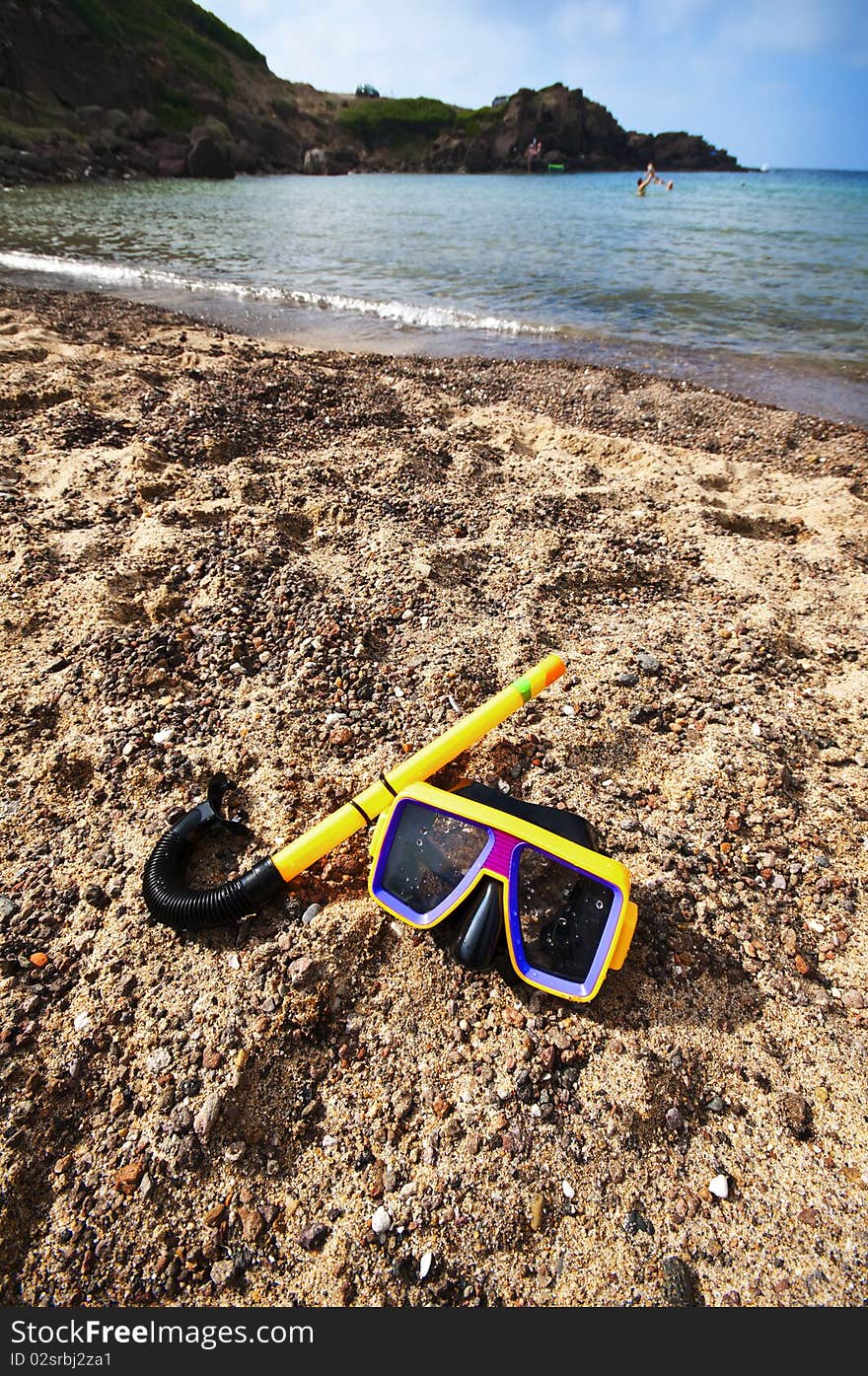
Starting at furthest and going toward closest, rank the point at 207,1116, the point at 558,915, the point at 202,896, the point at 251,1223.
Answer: the point at 202,896
the point at 558,915
the point at 207,1116
the point at 251,1223

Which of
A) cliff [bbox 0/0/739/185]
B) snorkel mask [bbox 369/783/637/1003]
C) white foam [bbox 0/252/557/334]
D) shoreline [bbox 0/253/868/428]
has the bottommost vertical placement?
snorkel mask [bbox 369/783/637/1003]

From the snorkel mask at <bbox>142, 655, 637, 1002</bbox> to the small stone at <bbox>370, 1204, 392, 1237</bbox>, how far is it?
75 centimetres

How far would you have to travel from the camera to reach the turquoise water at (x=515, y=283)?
9.70 m

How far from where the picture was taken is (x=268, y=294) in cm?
1273

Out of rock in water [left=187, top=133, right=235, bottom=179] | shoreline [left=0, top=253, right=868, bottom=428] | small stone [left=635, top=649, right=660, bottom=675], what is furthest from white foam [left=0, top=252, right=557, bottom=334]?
rock in water [left=187, top=133, right=235, bottom=179]

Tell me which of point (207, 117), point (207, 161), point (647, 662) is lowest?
point (647, 662)

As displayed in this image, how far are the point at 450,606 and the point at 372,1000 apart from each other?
2.41 meters

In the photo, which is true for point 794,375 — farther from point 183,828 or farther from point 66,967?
point 66,967

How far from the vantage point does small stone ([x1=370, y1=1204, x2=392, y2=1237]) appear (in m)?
1.81

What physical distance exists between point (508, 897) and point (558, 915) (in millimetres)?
Answer: 194

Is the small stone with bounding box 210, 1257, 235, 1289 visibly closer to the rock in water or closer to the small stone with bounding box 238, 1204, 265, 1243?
the small stone with bounding box 238, 1204, 265, 1243

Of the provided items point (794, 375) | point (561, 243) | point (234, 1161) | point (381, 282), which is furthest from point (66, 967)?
point (561, 243)

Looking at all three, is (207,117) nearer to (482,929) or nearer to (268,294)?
(268,294)

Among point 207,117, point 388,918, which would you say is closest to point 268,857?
point 388,918
